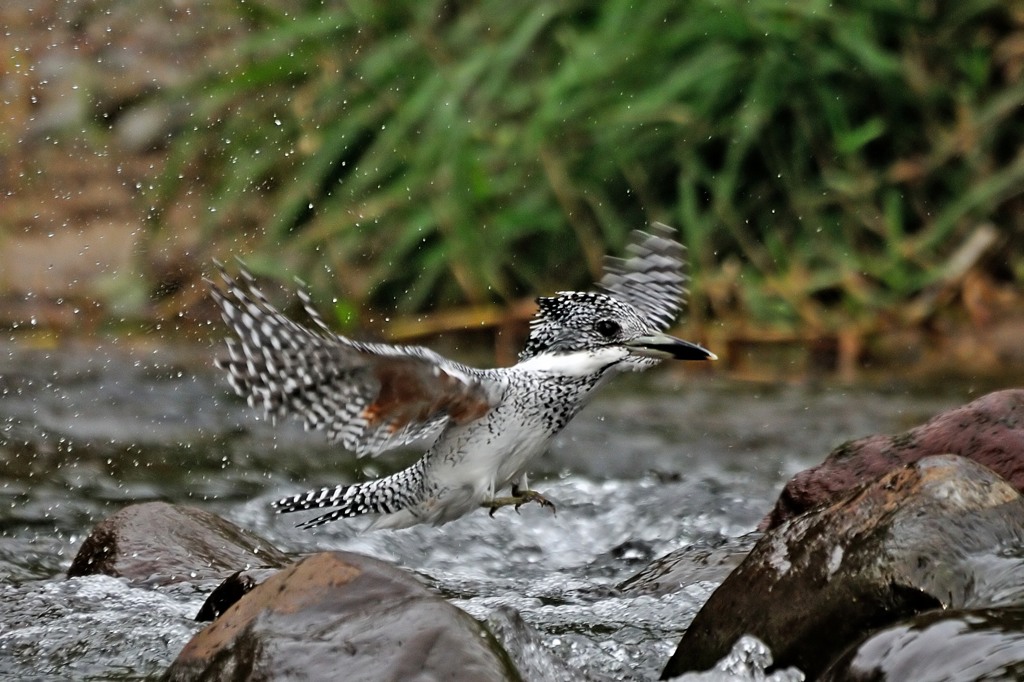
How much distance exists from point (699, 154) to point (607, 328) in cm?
332

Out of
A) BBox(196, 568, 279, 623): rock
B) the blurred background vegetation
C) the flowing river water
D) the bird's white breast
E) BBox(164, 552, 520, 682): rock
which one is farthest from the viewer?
the blurred background vegetation

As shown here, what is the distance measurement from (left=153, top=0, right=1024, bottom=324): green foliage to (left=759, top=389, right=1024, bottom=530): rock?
2.97 metres

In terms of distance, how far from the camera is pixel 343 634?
305cm

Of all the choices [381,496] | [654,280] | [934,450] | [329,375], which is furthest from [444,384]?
[654,280]

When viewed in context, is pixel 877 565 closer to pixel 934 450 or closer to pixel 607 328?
pixel 934 450

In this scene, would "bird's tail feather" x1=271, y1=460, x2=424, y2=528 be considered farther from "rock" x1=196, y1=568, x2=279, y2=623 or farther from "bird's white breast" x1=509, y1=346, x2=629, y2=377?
"rock" x1=196, y1=568, x2=279, y2=623

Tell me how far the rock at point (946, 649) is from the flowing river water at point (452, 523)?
2.69 feet

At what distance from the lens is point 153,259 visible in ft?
27.3

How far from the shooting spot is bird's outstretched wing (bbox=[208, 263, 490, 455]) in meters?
3.59

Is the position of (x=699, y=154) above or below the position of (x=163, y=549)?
above

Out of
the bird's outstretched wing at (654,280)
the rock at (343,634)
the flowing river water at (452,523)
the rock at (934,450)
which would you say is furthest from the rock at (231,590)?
the bird's outstretched wing at (654,280)

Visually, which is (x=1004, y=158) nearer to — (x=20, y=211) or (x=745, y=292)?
(x=745, y=292)

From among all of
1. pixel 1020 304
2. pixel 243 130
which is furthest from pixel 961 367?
pixel 243 130

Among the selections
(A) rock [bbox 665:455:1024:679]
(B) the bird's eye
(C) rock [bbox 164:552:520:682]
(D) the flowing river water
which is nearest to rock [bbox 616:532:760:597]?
(D) the flowing river water
